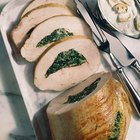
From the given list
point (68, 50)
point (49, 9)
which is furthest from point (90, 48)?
point (49, 9)

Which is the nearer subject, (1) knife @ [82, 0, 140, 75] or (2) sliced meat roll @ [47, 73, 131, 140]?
(2) sliced meat roll @ [47, 73, 131, 140]

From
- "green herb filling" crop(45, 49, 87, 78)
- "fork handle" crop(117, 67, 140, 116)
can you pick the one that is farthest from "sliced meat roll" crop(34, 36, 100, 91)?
"fork handle" crop(117, 67, 140, 116)

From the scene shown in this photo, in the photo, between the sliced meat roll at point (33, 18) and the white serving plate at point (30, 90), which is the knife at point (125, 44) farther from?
the sliced meat roll at point (33, 18)

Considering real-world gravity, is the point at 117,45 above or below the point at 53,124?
above

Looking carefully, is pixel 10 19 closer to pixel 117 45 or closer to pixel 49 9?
pixel 49 9

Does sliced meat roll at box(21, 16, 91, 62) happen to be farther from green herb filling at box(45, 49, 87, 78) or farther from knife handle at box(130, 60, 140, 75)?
knife handle at box(130, 60, 140, 75)

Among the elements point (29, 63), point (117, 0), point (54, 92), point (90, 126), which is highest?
point (117, 0)

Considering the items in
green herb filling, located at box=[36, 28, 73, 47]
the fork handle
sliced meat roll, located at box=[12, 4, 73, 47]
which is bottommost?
the fork handle
